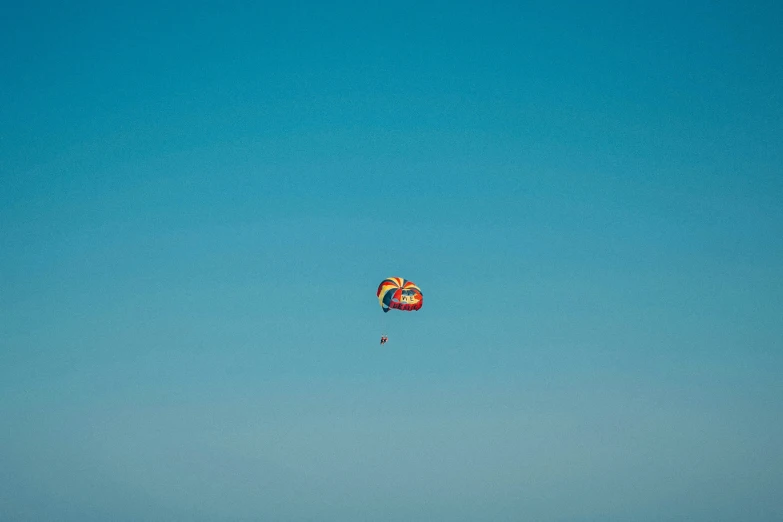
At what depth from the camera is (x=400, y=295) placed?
137 m

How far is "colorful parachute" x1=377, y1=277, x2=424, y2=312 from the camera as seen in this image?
448ft

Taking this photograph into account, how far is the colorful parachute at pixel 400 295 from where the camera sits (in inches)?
5374

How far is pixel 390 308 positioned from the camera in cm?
13688
